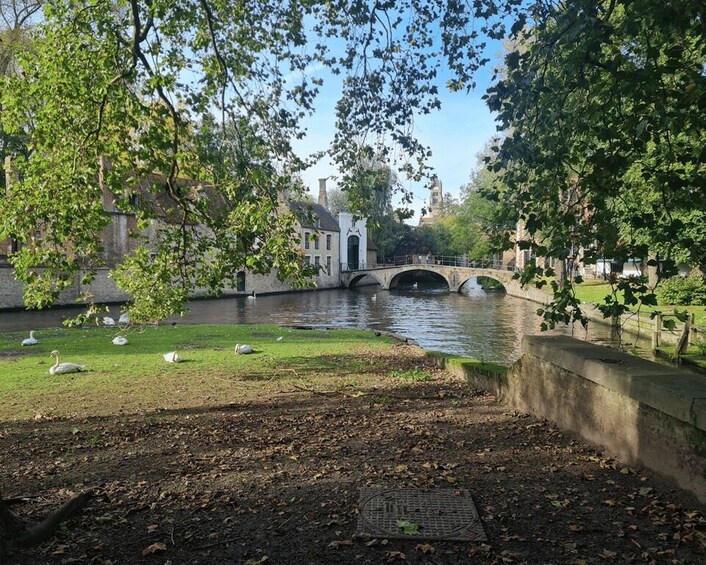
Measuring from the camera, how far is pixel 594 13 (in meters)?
4.80

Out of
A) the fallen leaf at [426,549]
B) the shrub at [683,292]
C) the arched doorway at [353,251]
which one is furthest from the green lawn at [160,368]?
the arched doorway at [353,251]

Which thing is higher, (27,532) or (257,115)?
(257,115)

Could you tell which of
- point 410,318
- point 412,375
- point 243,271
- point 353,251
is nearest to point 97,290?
point 243,271

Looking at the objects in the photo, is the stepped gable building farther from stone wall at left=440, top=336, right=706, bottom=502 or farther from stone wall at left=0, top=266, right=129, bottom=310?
stone wall at left=440, top=336, right=706, bottom=502

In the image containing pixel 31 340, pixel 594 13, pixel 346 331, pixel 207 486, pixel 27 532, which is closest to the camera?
pixel 27 532

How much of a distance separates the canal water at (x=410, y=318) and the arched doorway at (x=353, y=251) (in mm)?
23501

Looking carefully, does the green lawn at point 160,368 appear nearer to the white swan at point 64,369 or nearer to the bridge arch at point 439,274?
the white swan at point 64,369

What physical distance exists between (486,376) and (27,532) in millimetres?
6450

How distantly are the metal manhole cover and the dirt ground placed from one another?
0.07 metres

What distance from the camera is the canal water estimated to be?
70.8 feet

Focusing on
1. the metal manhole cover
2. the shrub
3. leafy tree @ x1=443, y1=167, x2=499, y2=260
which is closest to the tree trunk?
the metal manhole cover

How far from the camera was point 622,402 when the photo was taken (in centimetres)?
462

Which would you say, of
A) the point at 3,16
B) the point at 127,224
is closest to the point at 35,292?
the point at 3,16

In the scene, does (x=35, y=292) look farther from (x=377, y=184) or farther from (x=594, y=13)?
(x=594, y=13)
